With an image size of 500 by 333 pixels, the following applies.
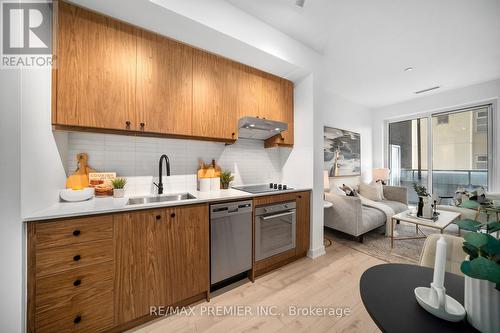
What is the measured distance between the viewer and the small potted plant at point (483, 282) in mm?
500

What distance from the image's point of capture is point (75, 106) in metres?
1.47

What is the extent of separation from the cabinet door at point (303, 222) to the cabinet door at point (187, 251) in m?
1.23

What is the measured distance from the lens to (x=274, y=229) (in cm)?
221

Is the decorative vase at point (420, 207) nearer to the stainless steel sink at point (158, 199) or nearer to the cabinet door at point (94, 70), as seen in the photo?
the stainless steel sink at point (158, 199)

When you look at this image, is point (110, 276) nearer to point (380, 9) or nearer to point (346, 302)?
point (346, 302)

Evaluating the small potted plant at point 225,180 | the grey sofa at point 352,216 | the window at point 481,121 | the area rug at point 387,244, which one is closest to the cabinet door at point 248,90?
the small potted plant at point 225,180

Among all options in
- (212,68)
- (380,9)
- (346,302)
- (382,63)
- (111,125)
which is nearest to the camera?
(111,125)

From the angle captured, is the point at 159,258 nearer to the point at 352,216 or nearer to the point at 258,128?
the point at 258,128

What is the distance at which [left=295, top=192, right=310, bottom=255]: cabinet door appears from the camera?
2.44 meters

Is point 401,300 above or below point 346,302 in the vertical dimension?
above

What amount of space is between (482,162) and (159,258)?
5.87 m

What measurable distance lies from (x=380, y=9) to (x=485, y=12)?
1121 millimetres

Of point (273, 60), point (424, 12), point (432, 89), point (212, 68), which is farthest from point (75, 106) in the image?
point (432, 89)

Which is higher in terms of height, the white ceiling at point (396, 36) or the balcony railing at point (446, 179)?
the white ceiling at point (396, 36)
